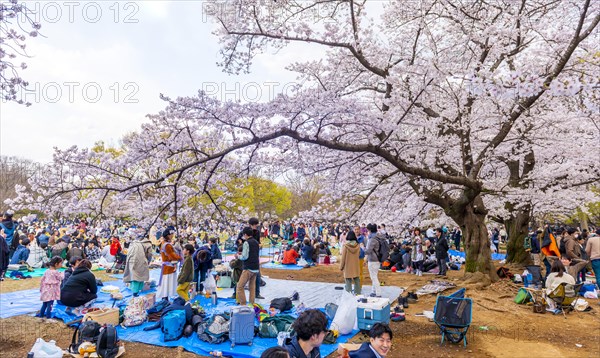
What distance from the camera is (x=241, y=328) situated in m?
6.05

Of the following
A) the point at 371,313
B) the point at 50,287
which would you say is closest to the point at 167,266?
the point at 50,287

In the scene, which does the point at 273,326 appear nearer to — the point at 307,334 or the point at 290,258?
the point at 307,334

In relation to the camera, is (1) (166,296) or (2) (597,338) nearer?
(2) (597,338)

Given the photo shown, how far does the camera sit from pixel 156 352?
580cm

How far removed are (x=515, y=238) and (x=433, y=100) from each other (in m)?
7.46

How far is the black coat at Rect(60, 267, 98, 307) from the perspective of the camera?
7.03m

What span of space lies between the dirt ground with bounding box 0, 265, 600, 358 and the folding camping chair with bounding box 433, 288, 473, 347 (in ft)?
0.59

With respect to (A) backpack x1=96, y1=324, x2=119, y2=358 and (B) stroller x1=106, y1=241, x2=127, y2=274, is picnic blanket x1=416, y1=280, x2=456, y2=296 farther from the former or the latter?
(B) stroller x1=106, y1=241, x2=127, y2=274

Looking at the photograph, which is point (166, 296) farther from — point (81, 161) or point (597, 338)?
point (597, 338)

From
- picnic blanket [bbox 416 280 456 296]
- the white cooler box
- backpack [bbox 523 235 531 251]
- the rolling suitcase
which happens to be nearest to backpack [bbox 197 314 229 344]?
the rolling suitcase

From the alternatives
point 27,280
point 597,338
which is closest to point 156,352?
point 597,338

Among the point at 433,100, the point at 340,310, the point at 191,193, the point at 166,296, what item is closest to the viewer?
the point at 340,310

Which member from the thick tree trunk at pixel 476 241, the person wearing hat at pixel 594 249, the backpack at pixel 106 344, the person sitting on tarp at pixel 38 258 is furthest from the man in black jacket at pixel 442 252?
the person sitting on tarp at pixel 38 258

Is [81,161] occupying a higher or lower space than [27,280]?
higher
